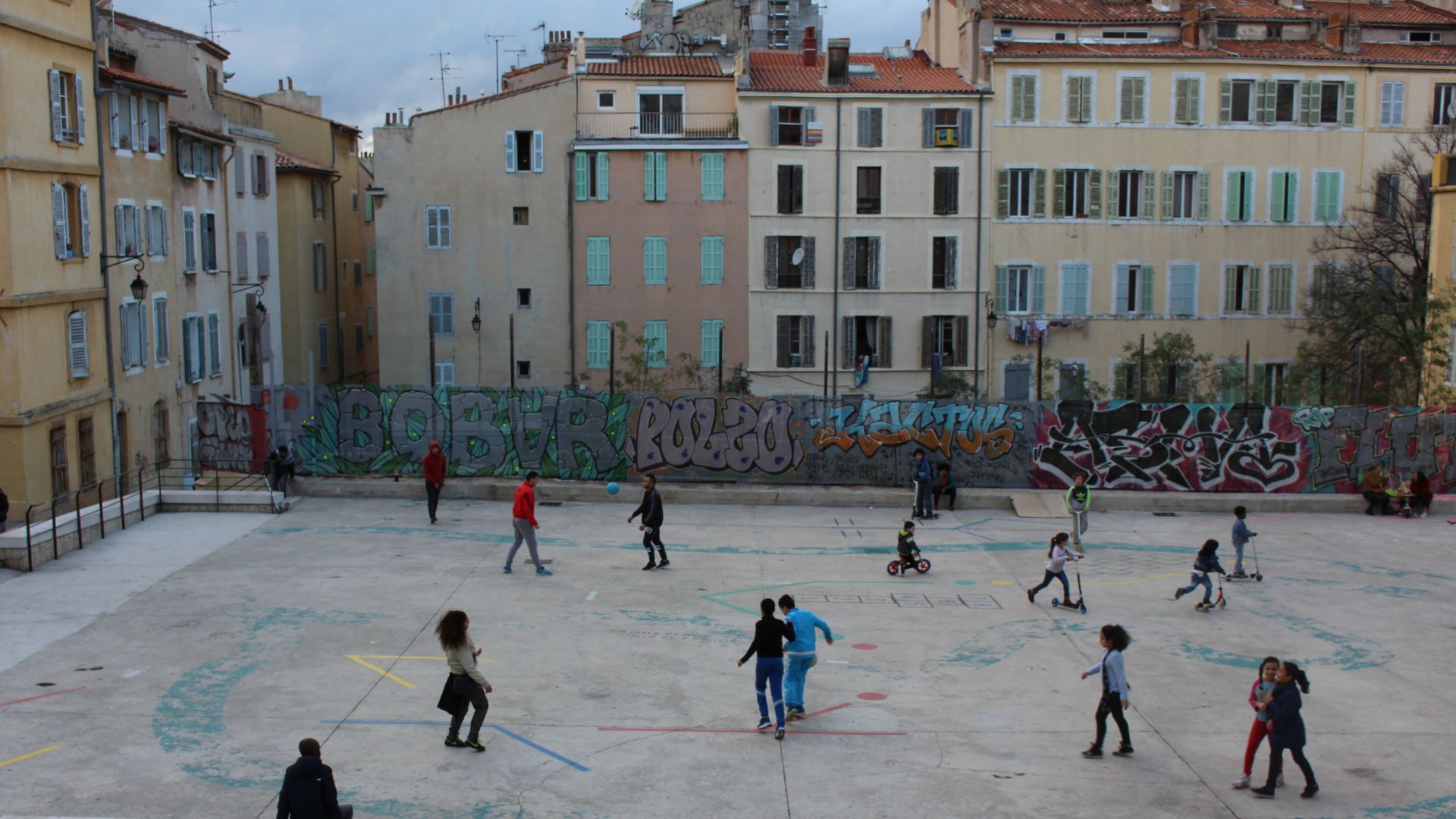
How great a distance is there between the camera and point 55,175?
31.3 metres

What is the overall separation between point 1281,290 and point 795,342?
1790 cm

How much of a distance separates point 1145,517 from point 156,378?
2593 cm

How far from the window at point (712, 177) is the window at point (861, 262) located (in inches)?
193

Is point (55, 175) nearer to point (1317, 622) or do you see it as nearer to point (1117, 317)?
point (1317, 622)

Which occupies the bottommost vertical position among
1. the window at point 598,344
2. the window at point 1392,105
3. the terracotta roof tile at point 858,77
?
the window at point 598,344

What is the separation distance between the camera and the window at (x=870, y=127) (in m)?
48.8

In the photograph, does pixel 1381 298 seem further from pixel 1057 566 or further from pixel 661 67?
pixel 1057 566

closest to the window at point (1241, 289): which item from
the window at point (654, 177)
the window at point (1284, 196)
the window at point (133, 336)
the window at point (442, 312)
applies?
the window at point (1284, 196)

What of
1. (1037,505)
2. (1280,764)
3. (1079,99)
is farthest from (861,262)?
(1280,764)

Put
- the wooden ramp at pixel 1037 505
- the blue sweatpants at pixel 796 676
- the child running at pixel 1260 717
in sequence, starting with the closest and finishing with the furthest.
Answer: the child running at pixel 1260 717, the blue sweatpants at pixel 796 676, the wooden ramp at pixel 1037 505

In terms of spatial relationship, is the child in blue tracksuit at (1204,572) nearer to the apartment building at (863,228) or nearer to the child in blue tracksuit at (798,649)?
the child in blue tracksuit at (798,649)

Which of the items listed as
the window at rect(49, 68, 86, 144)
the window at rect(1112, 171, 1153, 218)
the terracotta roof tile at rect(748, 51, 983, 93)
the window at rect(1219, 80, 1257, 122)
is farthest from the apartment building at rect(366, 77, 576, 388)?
the window at rect(1219, 80, 1257, 122)

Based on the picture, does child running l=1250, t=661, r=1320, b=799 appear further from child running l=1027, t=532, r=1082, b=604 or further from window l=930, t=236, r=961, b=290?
window l=930, t=236, r=961, b=290

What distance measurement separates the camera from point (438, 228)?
4916cm
